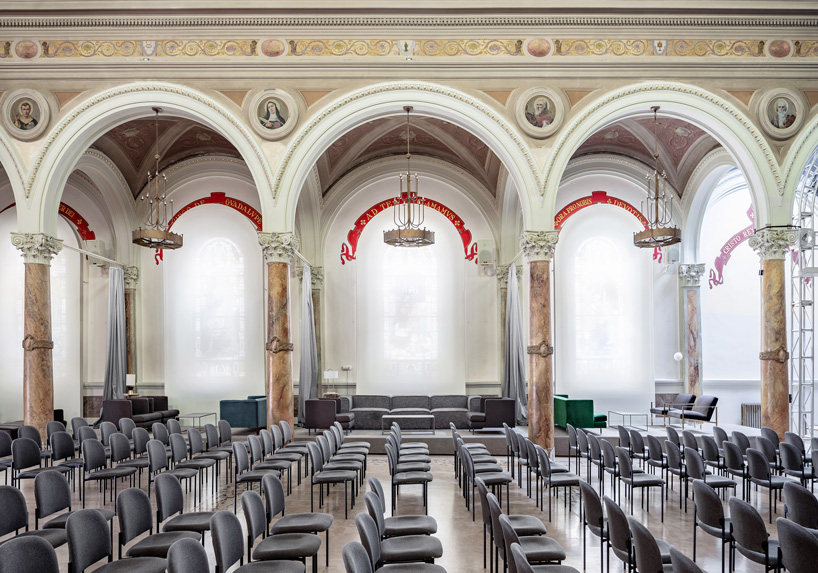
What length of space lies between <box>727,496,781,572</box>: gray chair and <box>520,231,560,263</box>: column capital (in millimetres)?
6660

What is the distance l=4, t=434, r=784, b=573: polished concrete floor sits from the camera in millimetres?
5890

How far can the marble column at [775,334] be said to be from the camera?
11.0m

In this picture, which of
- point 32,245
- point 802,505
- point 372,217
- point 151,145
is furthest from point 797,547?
point 151,145

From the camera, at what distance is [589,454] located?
28.0 ft

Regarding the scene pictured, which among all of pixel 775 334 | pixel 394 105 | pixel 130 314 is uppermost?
pixel 394 105

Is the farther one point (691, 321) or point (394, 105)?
point (691, 321)

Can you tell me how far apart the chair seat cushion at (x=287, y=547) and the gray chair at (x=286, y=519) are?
0.19 meters

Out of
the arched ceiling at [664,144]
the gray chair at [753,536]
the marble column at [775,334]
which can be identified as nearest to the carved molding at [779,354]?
the marble column at [775,334]

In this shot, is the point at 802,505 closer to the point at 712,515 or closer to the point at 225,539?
the point at 712,515

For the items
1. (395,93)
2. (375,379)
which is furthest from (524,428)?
(395,93)

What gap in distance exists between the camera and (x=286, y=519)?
18.3 ft

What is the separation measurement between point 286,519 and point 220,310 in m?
11.2

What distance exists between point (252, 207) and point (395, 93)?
21.3ft

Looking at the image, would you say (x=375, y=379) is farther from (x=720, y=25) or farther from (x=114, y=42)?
(x=720, y=25)
